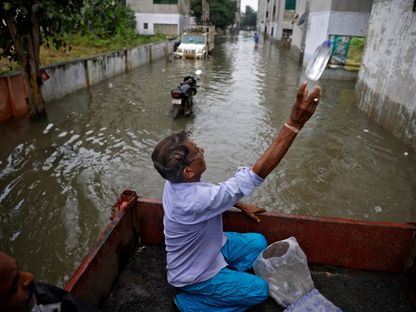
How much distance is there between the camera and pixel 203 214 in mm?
2215

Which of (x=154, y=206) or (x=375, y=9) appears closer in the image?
(x=154, y=206)

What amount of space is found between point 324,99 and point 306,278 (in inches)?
430

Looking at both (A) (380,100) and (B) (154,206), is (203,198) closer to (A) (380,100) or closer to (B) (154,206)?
(B) (154,206)

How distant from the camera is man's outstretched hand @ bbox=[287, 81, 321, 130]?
1.93 m

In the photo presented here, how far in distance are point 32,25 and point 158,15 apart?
31.0 meters

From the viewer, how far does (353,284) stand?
116 inches

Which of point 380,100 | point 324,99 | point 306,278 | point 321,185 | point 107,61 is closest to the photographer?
point 306,278

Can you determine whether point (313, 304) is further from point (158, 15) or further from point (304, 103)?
point (158, 15)

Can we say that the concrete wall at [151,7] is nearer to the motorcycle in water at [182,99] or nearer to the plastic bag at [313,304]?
the motorcycle in water at [182,99]

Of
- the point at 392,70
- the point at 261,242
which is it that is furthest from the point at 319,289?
the point at 392,70

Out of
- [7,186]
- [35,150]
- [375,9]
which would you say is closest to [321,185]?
[7,186]

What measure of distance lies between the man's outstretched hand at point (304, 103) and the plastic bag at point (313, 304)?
145cm

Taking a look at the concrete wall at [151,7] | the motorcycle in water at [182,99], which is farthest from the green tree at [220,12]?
the motorcycle in water at [182,99]

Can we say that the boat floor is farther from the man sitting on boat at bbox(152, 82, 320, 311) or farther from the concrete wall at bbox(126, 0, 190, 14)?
the concrete wall at bbox(126, 0, 190, 14)
